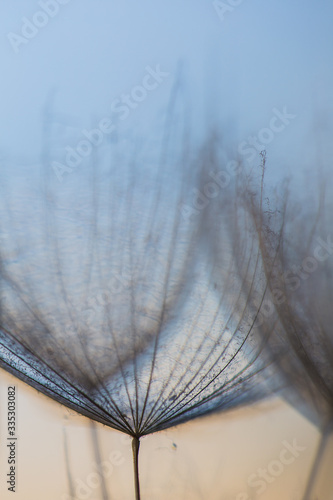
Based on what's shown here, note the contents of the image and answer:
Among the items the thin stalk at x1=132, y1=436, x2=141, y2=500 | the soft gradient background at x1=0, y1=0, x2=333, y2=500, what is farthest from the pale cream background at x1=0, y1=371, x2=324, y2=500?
the thin stalk at x1=132, y1=436, x2=141, y2=500

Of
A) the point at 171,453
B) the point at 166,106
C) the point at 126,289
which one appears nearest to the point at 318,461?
the point at 171,453

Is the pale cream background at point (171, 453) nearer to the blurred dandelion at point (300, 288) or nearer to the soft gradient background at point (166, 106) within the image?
the soft gradient background at point (166, 106)

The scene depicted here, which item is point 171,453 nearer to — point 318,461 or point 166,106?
point 318,461

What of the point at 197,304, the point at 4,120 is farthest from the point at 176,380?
the point at 4,120

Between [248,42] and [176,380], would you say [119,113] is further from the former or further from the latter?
[176,380]

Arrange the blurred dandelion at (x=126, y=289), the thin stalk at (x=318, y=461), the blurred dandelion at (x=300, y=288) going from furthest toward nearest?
the thin stalk at (x=318, y=461), the blurred dandelion at (x=300, y=288), the blurred dandelion at (x=126, y=289)

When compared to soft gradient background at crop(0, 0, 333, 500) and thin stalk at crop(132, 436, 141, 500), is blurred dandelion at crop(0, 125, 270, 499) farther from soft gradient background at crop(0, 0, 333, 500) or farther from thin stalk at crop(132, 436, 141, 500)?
soft gradient background at crop(0, 0, 333, 500)

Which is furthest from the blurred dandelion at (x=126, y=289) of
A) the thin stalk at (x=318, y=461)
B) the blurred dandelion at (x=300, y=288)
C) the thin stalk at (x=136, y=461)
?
the thin stalk at (x=318, y=461)
